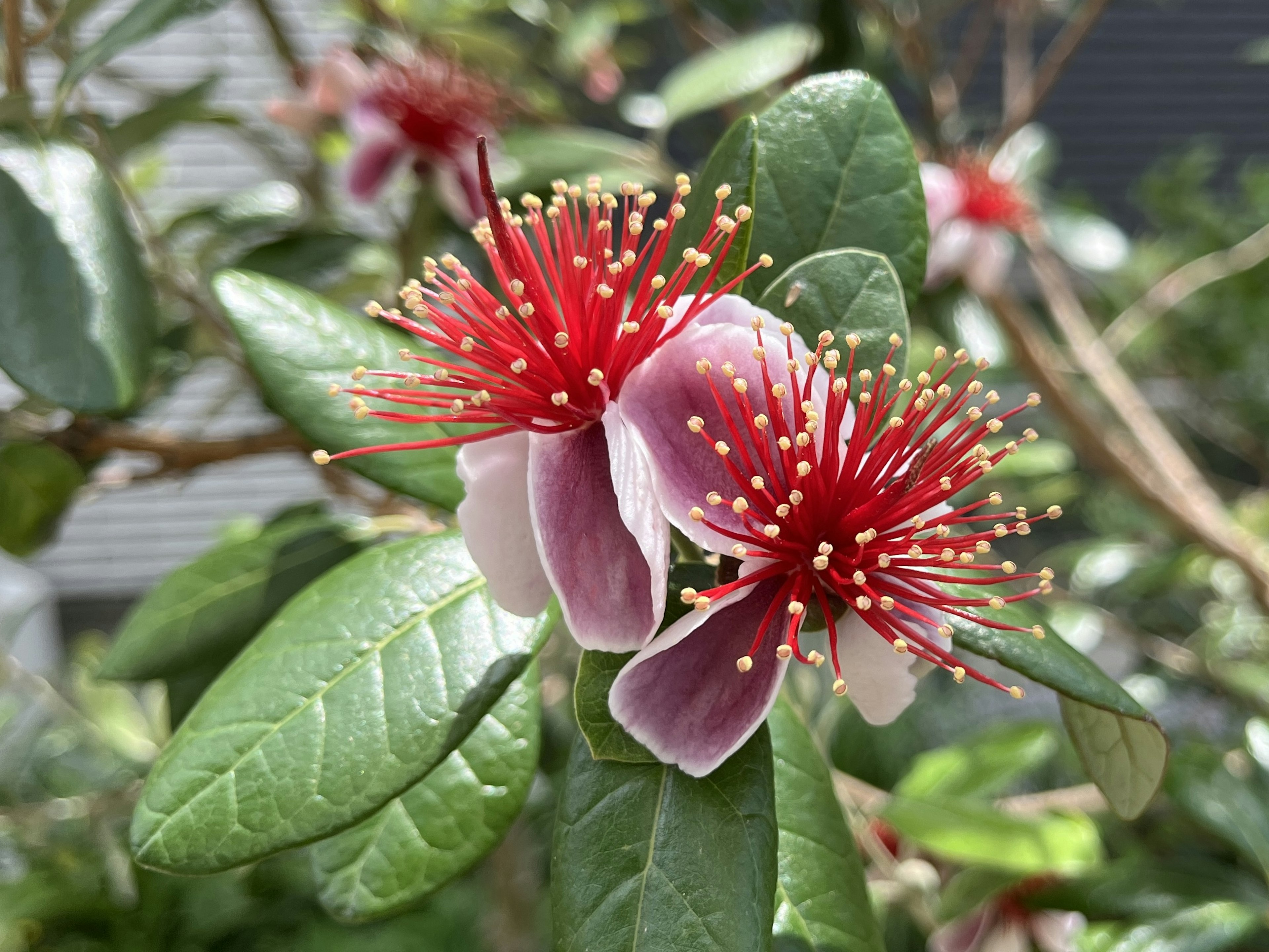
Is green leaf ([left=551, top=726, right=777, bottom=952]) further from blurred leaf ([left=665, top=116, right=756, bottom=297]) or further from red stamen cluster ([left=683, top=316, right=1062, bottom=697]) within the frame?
blurred leaf ([left=665, top=116, right=756, bottom=297])

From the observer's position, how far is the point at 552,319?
42cm

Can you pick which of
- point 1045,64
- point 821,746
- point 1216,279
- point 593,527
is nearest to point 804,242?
point 593,527

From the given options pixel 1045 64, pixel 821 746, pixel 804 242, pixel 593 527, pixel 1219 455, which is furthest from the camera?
pixel 1219 455

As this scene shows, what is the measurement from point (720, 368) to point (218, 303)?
0.30 meters

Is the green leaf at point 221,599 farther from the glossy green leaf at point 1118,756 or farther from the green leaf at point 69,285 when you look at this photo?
the glossy green leaf at point 1118,756

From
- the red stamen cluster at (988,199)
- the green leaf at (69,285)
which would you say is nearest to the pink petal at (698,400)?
the green leaf at (69,285)

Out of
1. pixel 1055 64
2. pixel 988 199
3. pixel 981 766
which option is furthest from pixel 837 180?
pixel 1055 64

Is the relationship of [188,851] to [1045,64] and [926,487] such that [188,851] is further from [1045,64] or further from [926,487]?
[1045,64]

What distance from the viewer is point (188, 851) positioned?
1.21 ft

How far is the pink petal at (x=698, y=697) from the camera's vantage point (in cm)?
36

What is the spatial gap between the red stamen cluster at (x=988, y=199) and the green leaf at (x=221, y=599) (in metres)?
0.82

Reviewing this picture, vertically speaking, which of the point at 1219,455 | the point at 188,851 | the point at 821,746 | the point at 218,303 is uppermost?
the point at 218,303

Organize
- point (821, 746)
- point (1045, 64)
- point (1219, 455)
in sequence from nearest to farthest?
point (821, 746)
point (1045, 64)
point (1219, 455)

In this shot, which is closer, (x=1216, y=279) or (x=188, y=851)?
(x=188, y=851)
